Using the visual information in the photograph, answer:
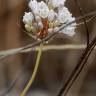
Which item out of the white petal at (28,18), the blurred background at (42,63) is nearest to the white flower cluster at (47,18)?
the white petal at (28,18)

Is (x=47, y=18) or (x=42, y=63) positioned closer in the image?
(x=47, y=18)

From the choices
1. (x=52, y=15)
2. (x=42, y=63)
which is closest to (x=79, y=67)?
(x=52, y=15)

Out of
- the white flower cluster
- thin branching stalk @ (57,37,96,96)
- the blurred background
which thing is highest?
the white flower cluster

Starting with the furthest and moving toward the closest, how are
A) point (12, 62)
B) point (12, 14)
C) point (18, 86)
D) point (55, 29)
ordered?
1. point (12, 62)
2. point (12, 14)
3. point (18, 86)
4. point (55, 29)

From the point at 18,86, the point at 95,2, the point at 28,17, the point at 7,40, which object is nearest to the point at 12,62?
the point at 7,40

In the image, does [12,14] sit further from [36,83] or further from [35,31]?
[35,31]

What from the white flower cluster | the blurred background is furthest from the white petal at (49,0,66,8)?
the blurred background

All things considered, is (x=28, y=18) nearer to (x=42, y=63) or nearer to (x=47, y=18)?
(x=47, y=18)

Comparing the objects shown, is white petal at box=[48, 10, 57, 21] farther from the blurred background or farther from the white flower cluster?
the blurred background
